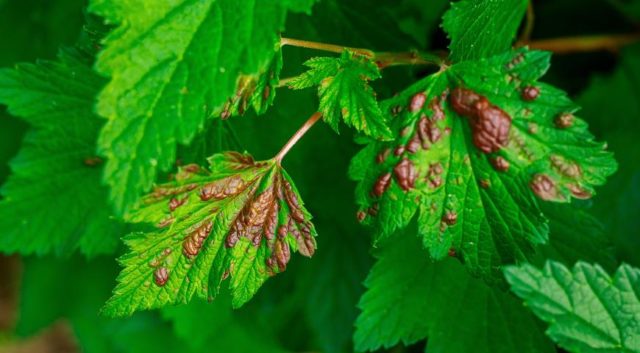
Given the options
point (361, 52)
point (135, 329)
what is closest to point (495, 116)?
point (361, 52)

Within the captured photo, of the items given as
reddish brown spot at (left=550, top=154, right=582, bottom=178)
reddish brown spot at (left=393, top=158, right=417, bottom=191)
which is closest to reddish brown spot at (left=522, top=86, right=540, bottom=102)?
reddish brown spot at (left=550, top=154, right=582, bottom=178)

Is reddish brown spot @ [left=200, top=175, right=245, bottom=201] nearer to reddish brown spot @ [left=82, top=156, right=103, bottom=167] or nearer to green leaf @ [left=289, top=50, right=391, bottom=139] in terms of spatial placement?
green leaf @ [left=289, top=50, right=391, bottom=139]

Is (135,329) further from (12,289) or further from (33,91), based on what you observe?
(12,289)

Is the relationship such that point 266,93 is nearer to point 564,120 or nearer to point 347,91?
point 347,91

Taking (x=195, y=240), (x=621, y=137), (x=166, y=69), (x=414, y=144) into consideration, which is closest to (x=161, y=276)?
(x=195, y=240)

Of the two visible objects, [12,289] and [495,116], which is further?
[12,289]

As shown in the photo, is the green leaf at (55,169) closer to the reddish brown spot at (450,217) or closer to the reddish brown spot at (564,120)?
the reddish brown spot at (450,217)

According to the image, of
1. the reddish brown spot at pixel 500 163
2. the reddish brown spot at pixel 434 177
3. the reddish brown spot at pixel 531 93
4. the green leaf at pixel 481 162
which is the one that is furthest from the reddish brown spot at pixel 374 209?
the reddish brown spot at pixel 531 93
